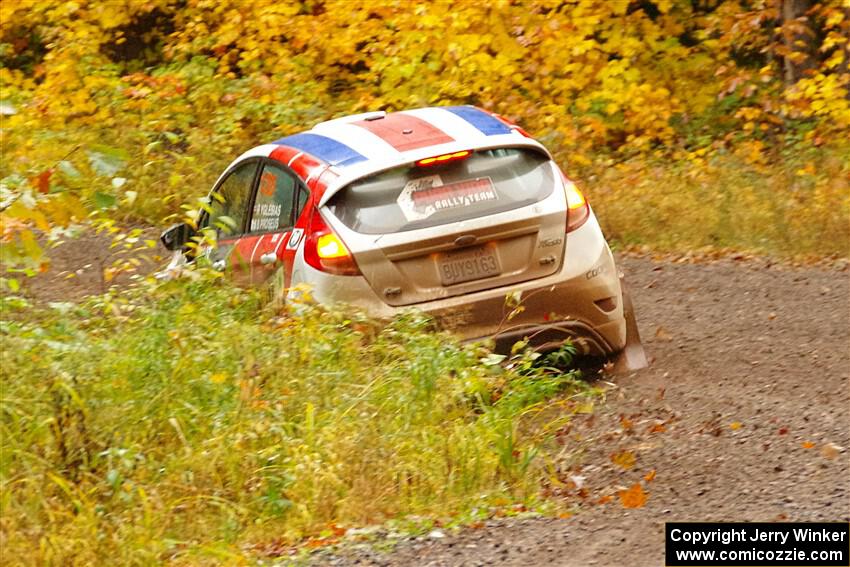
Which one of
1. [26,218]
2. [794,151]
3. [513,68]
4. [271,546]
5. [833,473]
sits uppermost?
[26,218]

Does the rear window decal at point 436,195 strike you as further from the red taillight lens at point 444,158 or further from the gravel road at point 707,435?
the gravel road at point 707,435

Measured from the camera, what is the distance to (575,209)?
7.94 m

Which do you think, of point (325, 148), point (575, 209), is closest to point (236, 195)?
point (325, 148)

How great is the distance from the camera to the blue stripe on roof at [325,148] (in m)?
7.85

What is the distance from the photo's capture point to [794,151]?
54.5ft

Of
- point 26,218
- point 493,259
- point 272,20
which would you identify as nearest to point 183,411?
point 26,218

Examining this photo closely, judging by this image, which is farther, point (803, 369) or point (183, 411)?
point (803, 369)

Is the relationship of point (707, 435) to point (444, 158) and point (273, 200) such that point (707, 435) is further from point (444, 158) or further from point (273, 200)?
point (273, 200)

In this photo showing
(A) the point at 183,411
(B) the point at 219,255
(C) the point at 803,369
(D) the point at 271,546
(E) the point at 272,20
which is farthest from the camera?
(E) the point at 272,20

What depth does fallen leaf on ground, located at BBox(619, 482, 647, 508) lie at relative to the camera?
19.0 feet

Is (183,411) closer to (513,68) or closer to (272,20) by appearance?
(513,68)

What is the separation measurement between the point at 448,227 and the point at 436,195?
214 mm

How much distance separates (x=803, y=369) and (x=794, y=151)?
8806 millimetres

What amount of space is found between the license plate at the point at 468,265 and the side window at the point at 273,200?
3.30 feet
